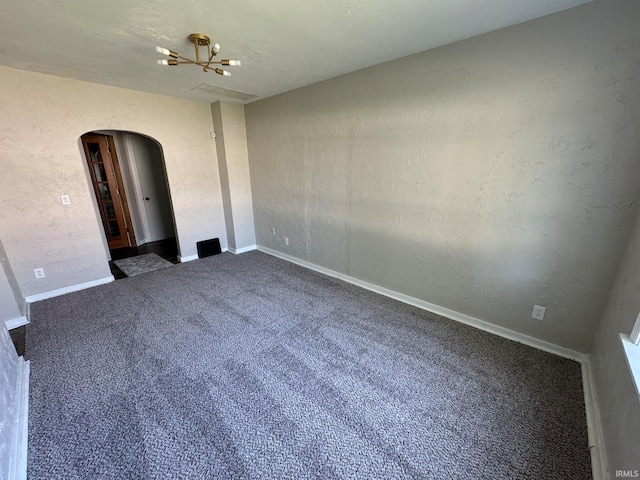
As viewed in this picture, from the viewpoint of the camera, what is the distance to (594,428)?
58.2 inches

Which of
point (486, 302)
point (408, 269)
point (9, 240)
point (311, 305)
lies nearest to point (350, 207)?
point (408, 269)

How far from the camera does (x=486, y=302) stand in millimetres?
2387

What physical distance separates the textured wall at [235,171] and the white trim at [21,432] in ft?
9.89

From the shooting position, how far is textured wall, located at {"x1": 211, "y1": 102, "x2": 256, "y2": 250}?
418 cm

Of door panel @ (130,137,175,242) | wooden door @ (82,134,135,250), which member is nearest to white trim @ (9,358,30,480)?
wooden door @ (82,134,135,250)

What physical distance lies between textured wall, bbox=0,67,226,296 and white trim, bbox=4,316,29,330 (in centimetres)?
60

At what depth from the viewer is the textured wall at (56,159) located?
9.14 feet

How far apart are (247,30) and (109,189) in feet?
15.5

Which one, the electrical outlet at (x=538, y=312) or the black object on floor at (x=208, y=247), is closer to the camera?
the electrical outlet at (x=538, y=312)

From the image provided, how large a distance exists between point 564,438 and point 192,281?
149 inches

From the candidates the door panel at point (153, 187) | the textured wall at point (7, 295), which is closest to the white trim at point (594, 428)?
the textured wall at point (7, 295)

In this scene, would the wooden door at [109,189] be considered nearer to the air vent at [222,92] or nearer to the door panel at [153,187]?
the door panel at [153,187]

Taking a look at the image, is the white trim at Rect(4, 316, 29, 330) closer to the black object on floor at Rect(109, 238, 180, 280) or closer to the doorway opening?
the black object on floor at Rect(109, 238, 180, 280)

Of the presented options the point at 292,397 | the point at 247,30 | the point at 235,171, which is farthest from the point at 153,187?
the point at 292,397
